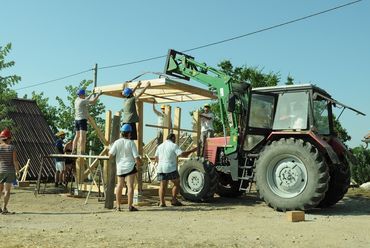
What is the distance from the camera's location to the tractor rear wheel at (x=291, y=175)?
971 centimetres

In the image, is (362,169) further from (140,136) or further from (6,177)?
(6,177)

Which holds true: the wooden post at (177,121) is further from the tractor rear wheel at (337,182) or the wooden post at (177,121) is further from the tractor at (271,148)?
the tractor rear wheel at (337,182)

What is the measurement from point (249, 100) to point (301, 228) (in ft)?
14.4

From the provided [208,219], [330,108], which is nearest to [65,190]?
[208,219]

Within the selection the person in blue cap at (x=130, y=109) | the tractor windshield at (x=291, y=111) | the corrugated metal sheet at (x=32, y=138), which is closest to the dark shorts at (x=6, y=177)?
the person in blue cap at (x=130, y=109)

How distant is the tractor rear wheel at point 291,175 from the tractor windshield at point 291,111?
592mm

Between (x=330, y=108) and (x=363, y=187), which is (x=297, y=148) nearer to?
(x=330, y=108)

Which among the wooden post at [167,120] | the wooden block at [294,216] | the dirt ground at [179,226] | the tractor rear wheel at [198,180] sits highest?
the wooden post at [167,120]

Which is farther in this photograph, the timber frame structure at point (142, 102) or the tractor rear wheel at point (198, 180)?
the tractor rear wheel at point (198, 180)

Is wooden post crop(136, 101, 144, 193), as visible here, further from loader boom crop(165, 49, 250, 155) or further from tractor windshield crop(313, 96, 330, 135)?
tractor windshield crop(313, 96, 330, 135)

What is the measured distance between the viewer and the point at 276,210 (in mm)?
10352

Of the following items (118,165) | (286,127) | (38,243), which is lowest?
(38,243)

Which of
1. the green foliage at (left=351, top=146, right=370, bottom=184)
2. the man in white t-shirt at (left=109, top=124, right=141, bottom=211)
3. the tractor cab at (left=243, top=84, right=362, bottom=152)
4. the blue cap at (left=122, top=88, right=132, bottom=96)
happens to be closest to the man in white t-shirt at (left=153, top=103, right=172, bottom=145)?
the blue cap at (left=122, top=88, right=132, bottom=96)

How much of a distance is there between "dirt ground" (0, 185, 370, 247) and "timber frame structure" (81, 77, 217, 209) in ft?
4.23
